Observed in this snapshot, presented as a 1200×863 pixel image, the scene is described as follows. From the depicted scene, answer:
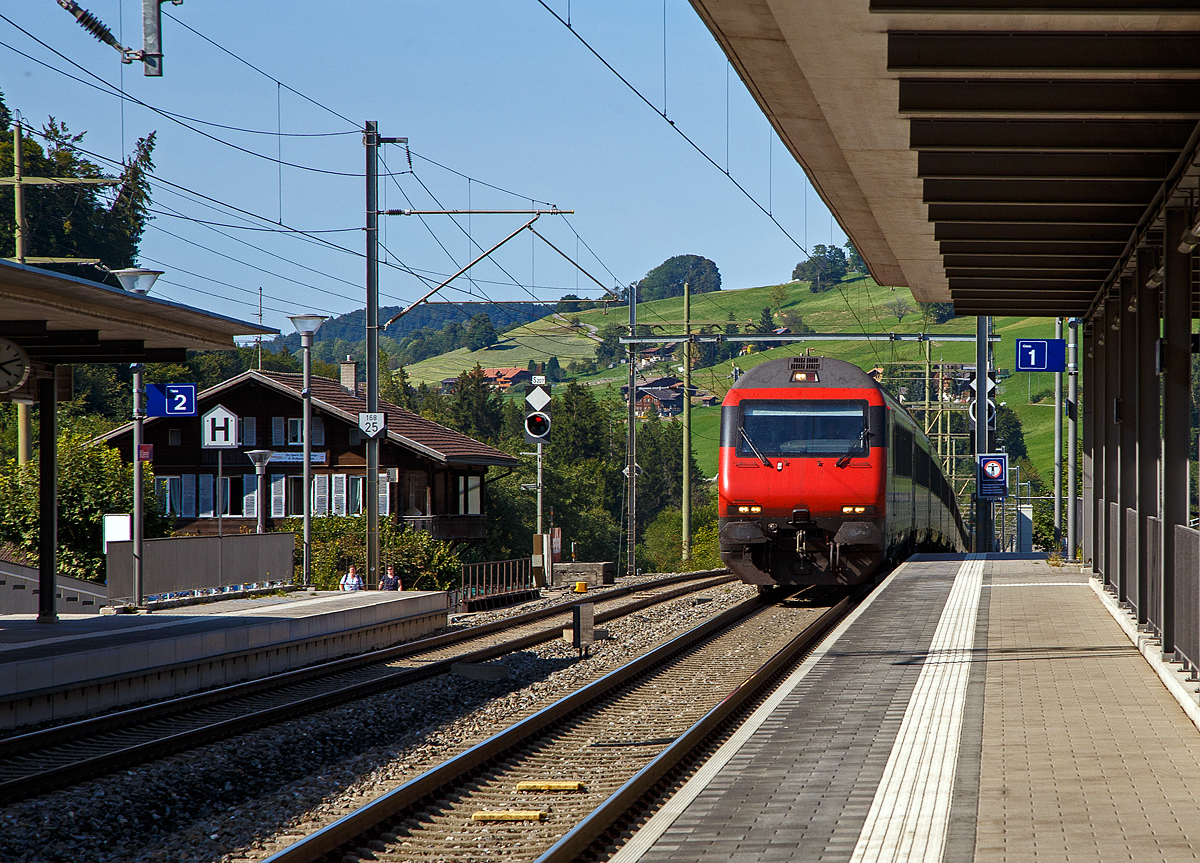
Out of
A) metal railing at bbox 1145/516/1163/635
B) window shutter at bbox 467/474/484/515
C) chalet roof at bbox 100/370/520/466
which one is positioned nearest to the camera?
metal railing at bbox 1145/516/1163/635

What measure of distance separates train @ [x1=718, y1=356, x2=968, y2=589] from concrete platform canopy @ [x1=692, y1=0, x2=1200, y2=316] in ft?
19.5

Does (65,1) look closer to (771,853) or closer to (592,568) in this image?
(771,853)

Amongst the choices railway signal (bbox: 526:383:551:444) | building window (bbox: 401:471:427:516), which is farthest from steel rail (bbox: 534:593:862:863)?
building window (bbox: 401:471:427:516)

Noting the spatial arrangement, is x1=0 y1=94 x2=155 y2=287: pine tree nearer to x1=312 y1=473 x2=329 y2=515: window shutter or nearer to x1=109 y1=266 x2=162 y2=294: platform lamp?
x1=312 y1=473 x2=329 y2=515: window shutter

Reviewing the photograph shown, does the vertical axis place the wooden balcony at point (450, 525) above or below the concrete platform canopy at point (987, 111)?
below

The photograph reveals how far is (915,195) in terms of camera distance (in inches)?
449

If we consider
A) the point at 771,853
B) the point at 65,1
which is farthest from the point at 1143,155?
the point at 65,1

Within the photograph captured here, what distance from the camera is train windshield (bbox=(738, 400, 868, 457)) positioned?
19.1 m

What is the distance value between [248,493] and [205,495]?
1.60m

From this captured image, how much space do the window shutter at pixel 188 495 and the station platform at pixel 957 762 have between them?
133 feet

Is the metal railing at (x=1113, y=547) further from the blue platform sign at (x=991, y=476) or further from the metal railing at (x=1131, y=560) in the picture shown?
the blue platform sign at (x=991, y=476)

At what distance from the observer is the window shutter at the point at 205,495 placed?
49.6 meters

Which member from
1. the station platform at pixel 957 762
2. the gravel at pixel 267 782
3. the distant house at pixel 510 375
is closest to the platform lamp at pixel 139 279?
the gravel at pixel 267 782

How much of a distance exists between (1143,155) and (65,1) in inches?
341
